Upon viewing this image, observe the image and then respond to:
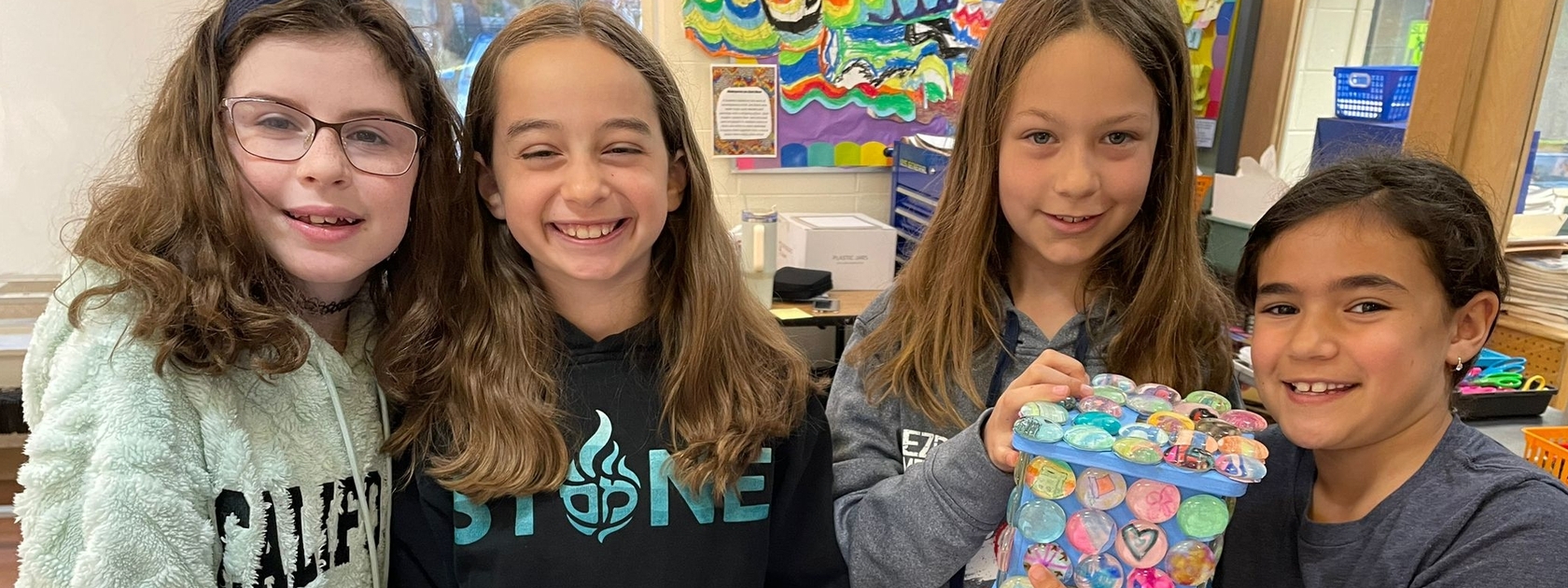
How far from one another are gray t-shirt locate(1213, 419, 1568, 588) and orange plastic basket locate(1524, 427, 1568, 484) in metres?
0.83

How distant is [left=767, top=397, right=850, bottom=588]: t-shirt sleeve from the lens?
1280 millimetres

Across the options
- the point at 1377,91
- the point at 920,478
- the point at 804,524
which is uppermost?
the point at 1377,91

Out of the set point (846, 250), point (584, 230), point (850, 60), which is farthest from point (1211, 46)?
point (584, 230)

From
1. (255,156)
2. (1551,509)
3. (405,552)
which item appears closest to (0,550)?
(405,552)

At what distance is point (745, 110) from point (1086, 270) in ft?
7.63

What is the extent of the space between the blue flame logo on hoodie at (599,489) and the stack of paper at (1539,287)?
91.8 inches

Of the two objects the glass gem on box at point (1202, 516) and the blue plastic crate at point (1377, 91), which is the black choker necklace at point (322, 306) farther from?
the blue plastic crate at point (1377, 91)

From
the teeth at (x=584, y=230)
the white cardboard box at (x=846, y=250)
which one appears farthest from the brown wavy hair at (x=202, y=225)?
the white cardboard box at (x=846, y=250)

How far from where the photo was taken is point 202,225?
1059mm

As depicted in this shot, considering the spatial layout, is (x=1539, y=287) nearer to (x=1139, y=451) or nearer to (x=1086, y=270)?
(x=1086, y=270)

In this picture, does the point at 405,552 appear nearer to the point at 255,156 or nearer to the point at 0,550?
the point at 255,156

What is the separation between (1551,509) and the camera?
1005 millimetres

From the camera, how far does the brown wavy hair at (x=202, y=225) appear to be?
39.6 inches

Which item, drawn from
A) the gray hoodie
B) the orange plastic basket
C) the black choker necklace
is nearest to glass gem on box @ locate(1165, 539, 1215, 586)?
the gray hoodie
